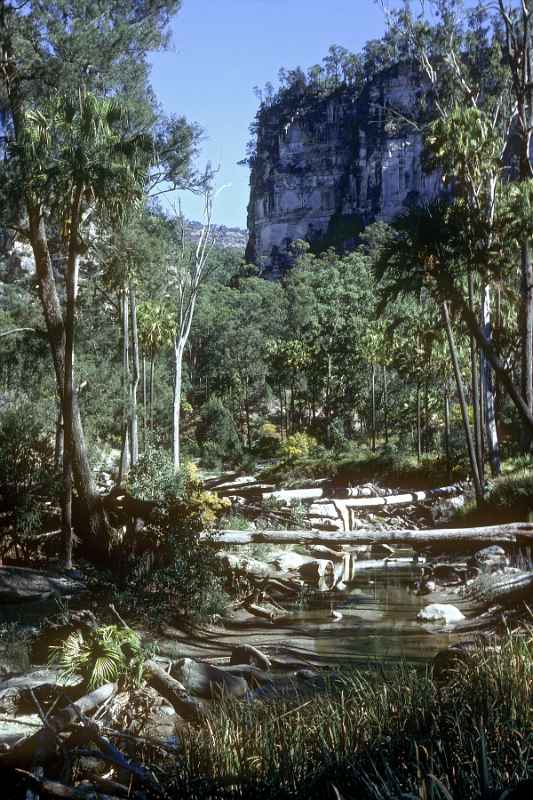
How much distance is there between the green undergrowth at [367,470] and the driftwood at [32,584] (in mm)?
18039

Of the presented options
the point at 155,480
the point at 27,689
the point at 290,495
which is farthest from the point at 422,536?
the point at 290,495

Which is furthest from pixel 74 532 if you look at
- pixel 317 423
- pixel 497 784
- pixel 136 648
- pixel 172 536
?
pixel 317 423

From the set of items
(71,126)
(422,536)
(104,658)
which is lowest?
(104,658)

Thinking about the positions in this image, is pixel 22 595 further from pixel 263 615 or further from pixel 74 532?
pixel 263 615

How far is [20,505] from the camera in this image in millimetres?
14531

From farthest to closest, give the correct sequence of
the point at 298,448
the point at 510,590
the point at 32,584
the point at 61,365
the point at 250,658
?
the point at 298,448 → the point at 61,365 → the point at 510,590 → the point at 32,584 → the point at 250,658

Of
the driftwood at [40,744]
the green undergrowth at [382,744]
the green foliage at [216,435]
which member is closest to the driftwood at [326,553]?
the driftwood at [40,744]

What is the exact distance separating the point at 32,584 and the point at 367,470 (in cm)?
2359

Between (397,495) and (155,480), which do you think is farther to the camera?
(397,495)

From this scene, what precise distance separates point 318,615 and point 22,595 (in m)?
5.31

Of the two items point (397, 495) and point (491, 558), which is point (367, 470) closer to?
point (397, 495)

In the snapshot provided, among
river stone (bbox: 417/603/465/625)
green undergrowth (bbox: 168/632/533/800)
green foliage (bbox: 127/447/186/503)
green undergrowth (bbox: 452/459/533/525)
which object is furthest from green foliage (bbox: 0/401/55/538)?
green undergrowth (bbox: 452/459/533/525)

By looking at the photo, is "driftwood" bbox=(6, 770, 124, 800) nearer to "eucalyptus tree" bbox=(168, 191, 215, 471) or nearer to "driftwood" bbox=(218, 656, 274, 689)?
"driftwood" bbox=(218, 656, 274, 689)

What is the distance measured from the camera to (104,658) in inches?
307
